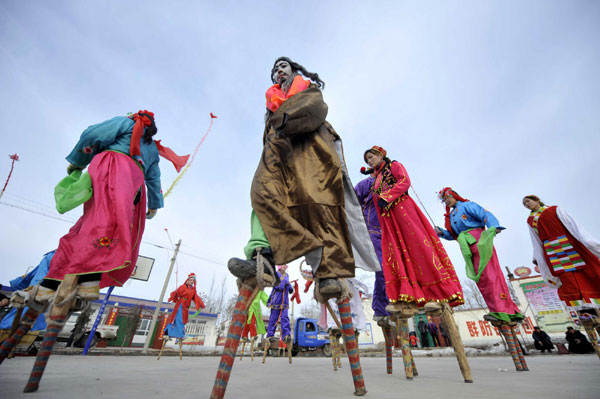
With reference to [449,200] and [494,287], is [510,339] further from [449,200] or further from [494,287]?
[449,200]

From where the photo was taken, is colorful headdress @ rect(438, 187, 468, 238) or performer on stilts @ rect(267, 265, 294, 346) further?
performer on stilts @ rect(267, 265, 294, 346)

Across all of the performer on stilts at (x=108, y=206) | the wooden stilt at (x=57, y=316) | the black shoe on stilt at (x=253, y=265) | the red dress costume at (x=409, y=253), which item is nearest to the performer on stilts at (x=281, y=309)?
the red dress costume at (x=409, y=253)

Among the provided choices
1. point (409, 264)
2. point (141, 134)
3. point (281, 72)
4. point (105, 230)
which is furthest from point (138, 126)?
point (409, 264)

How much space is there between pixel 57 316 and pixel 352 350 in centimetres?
169

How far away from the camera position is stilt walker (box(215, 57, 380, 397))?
4.46 feet

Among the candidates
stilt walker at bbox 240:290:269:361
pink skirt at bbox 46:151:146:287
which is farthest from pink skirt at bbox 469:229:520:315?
stilt walker at bbox 240:290:269:361

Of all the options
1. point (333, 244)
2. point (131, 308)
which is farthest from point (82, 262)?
point (131, 308)

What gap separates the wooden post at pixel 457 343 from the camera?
6.33 feet

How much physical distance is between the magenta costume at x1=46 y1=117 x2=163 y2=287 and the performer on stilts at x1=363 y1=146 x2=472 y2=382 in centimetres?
236

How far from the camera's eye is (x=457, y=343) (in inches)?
82.7

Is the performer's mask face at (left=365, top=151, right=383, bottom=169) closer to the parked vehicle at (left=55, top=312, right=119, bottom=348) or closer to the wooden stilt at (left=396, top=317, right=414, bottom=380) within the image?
the wooden stilt at (left=396, top=317, right=414, bottom=380)

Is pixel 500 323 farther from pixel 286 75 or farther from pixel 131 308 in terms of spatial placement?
pixel 131 308

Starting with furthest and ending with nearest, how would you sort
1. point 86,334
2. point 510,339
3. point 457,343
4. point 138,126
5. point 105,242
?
point 86,334 < point 510,339 < point 138,126 < point 457,343 < point 105,242

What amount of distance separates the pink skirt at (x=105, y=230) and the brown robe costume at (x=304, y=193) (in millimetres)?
1011
